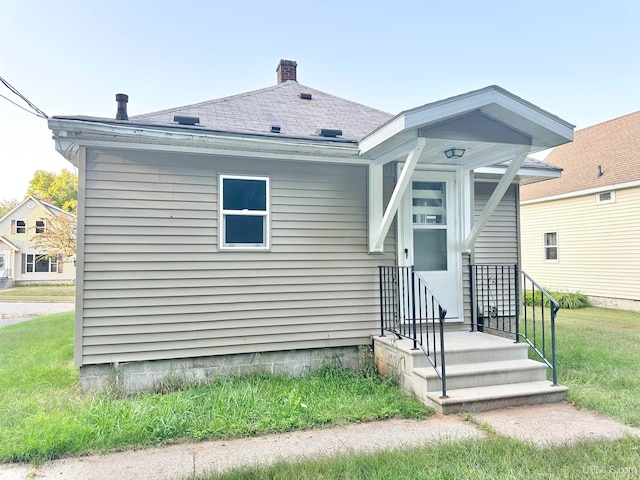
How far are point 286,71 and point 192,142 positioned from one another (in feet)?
15.1

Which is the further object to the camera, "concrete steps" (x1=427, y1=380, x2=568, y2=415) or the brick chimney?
the brick chimney

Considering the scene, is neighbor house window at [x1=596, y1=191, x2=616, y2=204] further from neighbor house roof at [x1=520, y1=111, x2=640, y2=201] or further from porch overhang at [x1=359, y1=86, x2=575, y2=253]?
porch overhang at [x1=359, y1=86, x2=575, y2=253]

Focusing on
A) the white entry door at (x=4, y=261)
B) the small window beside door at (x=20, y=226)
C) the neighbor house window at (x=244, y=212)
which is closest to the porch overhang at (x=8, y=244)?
the white entry door at (x=4, y=261)

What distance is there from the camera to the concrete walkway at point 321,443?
2.97 m

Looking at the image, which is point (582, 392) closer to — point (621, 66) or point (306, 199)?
point (306, 199)

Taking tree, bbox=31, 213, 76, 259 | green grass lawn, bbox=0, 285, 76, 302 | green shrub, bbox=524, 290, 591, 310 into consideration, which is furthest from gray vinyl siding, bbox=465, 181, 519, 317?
tree, bbox=31, 213, 76, 259

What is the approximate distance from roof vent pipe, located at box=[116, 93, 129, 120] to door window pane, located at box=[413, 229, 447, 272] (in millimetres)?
4070

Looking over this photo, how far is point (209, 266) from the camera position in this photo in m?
5.02

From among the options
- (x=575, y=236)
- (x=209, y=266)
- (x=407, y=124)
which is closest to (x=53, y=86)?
(x=209, y=266)

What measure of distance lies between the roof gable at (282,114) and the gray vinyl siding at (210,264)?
0.55 meters

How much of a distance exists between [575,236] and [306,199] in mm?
11789

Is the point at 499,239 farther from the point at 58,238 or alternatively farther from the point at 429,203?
the point at 58,238

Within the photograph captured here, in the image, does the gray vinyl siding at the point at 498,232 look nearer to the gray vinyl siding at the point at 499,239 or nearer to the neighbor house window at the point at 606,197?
the gray vinyl siding at the point at 499,239

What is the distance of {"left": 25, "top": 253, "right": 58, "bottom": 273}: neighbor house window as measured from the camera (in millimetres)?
28047
